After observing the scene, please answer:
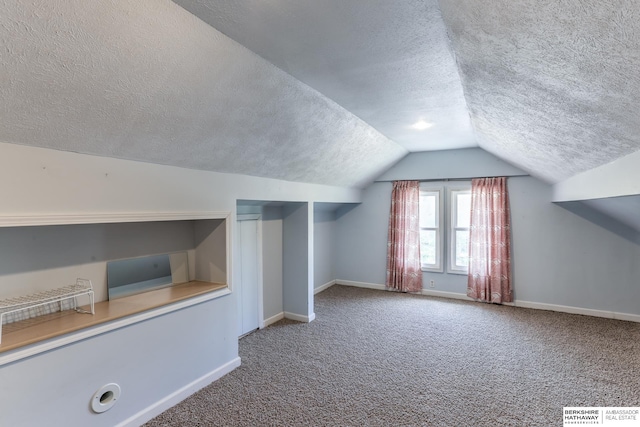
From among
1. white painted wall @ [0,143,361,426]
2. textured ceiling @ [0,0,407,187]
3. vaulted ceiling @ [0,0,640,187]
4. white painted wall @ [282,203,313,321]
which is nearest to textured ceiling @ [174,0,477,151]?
vaulted ceiling @ [0,0,640,187]

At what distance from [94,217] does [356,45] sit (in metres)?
1.87

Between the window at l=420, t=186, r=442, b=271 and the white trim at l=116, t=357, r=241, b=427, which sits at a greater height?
the window at l=420, t=186, r=442, b=271

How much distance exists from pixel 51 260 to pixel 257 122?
165 centimetres

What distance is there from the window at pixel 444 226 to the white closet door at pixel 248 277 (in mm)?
2923

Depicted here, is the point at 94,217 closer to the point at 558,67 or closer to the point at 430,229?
the point at 558,67

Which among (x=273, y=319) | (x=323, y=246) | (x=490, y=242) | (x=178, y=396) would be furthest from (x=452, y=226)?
(x=178, y=396)

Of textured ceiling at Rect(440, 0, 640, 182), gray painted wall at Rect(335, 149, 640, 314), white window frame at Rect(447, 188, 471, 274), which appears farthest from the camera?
white window frame at Rect(447, 188, 471, 274)

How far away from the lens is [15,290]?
1.96 m

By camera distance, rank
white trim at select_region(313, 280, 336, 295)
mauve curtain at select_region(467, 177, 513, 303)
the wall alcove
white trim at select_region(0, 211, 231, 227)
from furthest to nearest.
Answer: white trim at select_region(313, 280, 336, 295), mauve curtain at select_region(467, 177, 513, 303), the wall alcove, white trim at select_region(0, 211, 231, 227)

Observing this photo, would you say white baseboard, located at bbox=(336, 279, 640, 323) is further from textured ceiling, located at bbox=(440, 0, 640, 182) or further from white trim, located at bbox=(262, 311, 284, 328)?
textured ceiling, located at bbox=(440, 0, 640, 182)

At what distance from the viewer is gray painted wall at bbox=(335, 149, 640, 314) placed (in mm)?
4207

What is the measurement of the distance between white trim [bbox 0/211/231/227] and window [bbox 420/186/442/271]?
3767 millimetres

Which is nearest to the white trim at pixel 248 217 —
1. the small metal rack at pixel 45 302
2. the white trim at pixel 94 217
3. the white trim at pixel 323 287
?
the white trim at pixel 94 217
